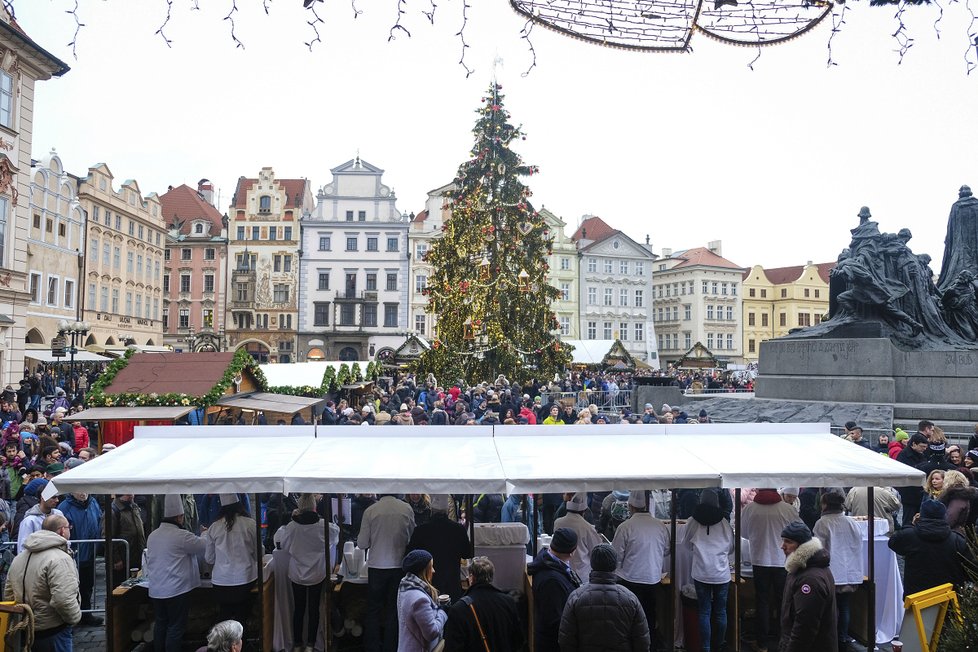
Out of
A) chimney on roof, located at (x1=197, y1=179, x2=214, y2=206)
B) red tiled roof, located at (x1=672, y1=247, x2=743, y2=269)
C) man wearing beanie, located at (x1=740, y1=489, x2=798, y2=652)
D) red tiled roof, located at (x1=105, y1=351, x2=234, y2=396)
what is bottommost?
man wearing beanie, located at (x1=740, y1=489, x2=798, y2=652)

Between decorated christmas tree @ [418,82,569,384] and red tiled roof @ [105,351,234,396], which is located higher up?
decorated christmas tree @ [418,82,569,384]

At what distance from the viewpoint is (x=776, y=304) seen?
3103 inches

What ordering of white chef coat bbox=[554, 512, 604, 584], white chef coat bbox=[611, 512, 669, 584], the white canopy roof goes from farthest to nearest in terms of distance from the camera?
white chef coat bbox=[554, 512, 604, 584] < white chef coat bbox=[611, 512, 669, 584] < the white canopy roof

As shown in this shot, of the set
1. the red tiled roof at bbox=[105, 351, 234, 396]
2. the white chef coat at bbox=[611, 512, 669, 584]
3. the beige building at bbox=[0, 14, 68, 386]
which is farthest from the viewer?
the beige building at bbox=[0, 14, 68, 386]

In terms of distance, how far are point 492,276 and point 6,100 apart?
1571cm

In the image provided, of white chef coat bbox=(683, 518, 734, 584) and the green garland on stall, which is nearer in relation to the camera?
white chef coat bbox=(683, 518, 734, 584)

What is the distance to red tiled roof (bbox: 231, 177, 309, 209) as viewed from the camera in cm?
6116

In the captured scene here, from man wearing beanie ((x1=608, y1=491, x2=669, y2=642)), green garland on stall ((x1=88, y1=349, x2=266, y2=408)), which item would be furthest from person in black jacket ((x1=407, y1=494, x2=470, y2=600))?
green garland on stall ((x1=88, y1=349, x2=266, y2=408))

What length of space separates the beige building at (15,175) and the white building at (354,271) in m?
33.3

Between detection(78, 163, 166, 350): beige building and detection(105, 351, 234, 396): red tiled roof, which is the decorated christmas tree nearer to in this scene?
detection(105, 351, 234, 396): red tiled roof

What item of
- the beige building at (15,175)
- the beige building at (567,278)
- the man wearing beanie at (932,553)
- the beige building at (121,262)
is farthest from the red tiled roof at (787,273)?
the man wearing beanie at (932,553)

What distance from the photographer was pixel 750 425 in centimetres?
773

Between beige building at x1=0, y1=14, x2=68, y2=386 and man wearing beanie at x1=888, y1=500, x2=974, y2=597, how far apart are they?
24.8m

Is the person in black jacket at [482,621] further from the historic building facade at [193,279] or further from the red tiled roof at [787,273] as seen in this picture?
the red tiled roof at [787,273]
